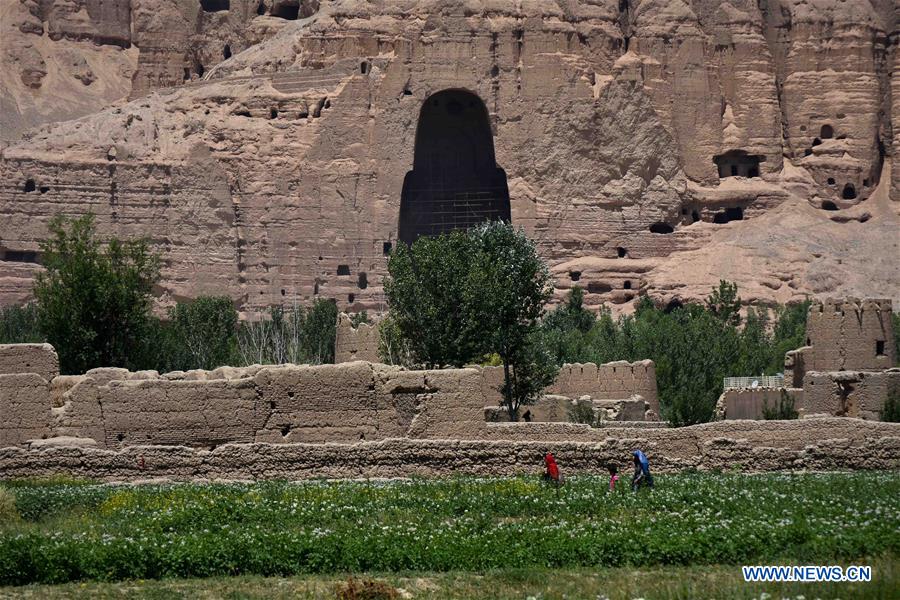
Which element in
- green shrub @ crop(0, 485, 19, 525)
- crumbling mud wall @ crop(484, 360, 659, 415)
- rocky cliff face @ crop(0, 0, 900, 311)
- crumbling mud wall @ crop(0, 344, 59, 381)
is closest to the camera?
green shrub @ crop(0, 485, 19, 525)

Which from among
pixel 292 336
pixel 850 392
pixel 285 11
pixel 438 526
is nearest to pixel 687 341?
pixel 292 336

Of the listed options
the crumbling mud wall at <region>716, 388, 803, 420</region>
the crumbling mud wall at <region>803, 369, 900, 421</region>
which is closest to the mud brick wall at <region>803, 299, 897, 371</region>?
the crumbling mud wall at <region>716, 388, 803, 420</region>

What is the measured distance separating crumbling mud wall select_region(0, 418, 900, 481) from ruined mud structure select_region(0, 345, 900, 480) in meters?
0.02

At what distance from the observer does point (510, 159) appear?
263ft

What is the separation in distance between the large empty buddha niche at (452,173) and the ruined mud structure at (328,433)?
47.7 meters

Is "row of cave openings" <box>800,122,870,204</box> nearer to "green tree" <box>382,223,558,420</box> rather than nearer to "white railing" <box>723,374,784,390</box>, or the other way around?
"white railing" <box>723,374,784,390</box>

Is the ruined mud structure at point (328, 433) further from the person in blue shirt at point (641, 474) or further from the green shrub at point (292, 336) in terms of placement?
the green shrub at point (292, 336)

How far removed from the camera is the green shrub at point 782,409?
1561 inches

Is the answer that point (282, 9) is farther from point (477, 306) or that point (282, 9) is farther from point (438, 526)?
point (438, 526)

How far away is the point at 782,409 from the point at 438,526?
17.8m

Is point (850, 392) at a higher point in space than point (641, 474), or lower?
higher

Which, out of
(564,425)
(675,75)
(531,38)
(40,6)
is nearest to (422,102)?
(531,38)

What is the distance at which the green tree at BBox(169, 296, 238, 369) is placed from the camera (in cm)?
5969

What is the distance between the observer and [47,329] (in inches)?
1805
